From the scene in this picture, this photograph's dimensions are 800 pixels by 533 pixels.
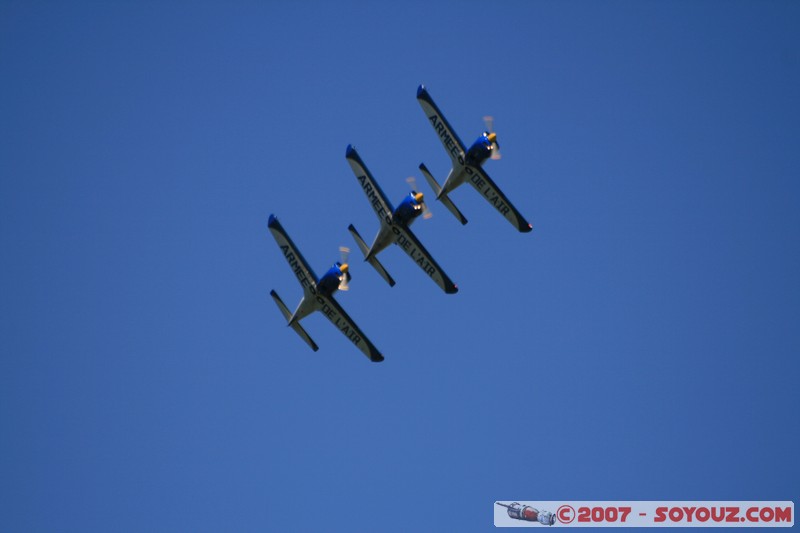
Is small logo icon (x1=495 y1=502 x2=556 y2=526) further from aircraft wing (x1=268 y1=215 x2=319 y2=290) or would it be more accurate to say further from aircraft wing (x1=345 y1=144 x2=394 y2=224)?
aircraft wing (x1=345 y1=144 x2=394 y2=224)

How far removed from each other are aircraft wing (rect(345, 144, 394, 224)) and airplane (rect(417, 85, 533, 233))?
218 centimetres

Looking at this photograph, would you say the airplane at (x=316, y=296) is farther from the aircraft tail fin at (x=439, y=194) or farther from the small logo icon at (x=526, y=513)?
the small logo icon at (x=526, y=513)

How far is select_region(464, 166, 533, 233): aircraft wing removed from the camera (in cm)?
3959

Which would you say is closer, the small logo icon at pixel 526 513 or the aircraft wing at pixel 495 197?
the aircraft wing at pixel 495 197

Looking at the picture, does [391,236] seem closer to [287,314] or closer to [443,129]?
[443,129]

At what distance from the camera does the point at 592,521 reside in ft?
135

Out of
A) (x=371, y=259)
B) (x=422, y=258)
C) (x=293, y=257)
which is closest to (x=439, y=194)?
(x=422, y=258)

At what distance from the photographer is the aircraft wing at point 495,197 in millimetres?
39594

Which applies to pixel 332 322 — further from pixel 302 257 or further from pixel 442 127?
pixel 442 127

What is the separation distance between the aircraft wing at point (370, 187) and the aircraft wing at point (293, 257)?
3.84 metres

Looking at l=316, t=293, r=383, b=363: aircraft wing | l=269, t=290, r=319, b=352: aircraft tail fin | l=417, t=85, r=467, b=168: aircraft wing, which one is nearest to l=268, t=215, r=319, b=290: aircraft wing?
l=316, t=293, r=383, b=363: aircraft wing

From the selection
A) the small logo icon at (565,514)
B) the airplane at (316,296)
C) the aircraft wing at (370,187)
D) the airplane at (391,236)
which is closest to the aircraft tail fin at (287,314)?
the airplane at (316,296)

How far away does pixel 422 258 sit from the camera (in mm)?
39438

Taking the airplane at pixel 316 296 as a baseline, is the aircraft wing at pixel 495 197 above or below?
above
